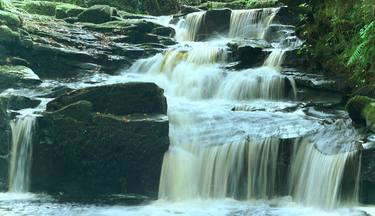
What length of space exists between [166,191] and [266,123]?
2.48 meters

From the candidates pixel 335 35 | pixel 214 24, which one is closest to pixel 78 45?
pixel 214 24

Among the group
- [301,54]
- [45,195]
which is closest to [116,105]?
[45,195]

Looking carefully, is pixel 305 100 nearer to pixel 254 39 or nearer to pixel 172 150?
pixel 172 150

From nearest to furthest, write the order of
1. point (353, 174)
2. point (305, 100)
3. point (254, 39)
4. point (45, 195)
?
point (353, 174) → point (45, 195) → point (305, 100) → point (254, 39)

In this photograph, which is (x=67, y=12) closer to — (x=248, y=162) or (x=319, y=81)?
(x=319, y=81)

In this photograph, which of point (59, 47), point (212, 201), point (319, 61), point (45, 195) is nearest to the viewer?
point (212, 201)

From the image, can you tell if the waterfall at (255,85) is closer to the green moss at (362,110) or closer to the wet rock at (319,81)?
the wet rock at (319,81)

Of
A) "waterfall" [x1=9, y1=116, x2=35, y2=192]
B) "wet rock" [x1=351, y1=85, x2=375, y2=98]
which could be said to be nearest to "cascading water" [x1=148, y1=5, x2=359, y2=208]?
"wet rock" [x1=351, y1=85, x2=375, y2=98]

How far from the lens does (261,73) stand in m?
13.4

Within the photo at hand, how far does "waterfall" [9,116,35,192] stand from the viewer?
10.6 m

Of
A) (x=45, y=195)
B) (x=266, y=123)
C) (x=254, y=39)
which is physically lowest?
(x=45, y=195)

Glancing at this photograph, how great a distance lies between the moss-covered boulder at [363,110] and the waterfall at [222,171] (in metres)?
1.61

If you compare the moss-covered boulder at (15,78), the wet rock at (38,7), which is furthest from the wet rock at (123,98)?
the wet rock at (38,7)

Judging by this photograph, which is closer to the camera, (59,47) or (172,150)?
(172,150)
